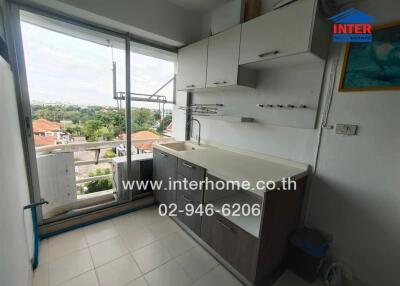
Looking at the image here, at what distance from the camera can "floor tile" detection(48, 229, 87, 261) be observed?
172 cm

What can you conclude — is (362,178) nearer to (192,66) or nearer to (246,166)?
(246,166)

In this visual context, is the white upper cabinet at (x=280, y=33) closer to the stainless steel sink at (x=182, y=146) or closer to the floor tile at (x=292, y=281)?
the stainless steel sink at (x=182, y=146)

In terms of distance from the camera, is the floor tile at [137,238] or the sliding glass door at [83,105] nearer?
the sliding glass door at [83,105]

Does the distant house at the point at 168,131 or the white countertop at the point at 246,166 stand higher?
the distant house at the point at 168,131

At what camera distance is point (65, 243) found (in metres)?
1.84

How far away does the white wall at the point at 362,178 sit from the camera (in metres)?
1.22

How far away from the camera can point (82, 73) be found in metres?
2.02

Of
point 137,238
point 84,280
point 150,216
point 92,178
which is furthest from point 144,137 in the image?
point 84,280

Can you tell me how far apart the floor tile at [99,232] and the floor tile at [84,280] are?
391mm

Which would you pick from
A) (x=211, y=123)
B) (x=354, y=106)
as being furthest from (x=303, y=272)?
(x=211, y=123)

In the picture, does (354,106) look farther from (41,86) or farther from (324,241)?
(41,86)

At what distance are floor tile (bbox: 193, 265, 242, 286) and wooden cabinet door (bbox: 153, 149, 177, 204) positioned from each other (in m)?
0.83

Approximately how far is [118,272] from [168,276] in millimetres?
423

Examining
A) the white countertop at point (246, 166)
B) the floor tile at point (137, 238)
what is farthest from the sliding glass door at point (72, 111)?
the white countertop at point (246, 166)
